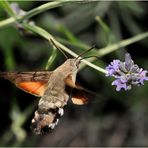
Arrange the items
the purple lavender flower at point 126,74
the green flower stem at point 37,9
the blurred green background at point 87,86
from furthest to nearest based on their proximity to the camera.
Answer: the blurred green background at point 87,86
the green flower stem at point 37,9
the purple lavender flower at point 126,74

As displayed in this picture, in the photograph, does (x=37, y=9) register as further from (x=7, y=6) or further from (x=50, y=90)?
(x=50, y=90)

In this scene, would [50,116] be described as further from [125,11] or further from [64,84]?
[125,11]

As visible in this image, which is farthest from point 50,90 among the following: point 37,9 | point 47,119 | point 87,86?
point 87,86

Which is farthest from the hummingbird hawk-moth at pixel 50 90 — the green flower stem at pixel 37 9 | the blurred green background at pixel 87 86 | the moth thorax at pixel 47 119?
the blurred green background at pixel 87 86

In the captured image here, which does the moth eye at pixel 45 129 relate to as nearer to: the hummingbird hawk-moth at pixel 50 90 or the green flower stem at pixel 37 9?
the hummingbird hawk-moth at pixel 50 90

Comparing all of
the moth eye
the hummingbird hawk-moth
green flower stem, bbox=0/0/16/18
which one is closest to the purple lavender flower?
the hummingbird hawk-moth
